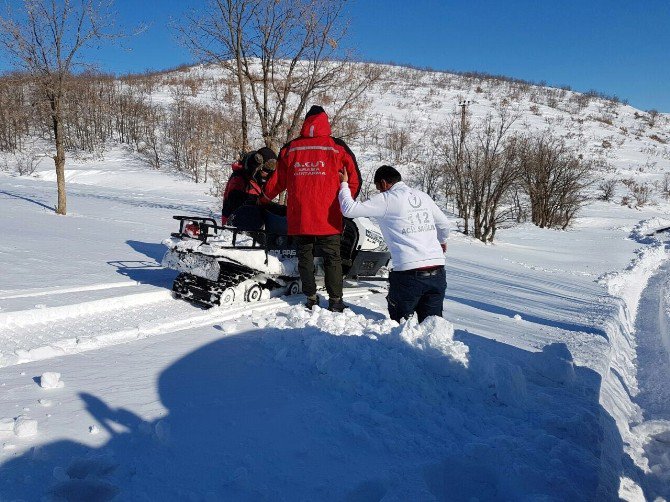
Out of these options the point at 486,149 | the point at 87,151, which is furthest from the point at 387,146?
the point at 87,151

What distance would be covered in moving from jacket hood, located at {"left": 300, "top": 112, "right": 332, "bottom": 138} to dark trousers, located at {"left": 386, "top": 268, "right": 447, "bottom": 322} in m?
1.61

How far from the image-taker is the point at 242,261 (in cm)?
464

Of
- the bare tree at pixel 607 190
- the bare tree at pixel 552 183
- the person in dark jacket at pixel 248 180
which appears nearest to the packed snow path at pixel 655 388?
the person in dark jacket at pixel 248 180

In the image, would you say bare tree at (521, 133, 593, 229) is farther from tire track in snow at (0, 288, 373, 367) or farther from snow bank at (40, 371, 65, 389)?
snow bank at (40, 371, 65, 389)

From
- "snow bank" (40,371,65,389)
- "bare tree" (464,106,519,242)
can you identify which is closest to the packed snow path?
"snow bank" (40,371,65,389)

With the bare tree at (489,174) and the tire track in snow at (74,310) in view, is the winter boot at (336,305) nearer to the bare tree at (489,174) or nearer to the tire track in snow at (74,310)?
the tire track in snow at (74,310)

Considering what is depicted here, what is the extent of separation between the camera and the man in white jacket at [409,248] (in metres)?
3.92

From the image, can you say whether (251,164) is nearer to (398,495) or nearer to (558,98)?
(398,495)

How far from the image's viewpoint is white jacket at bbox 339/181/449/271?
12.9 ft

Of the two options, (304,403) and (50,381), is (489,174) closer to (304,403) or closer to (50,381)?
(304,403)

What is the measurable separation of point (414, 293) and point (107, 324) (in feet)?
8.97

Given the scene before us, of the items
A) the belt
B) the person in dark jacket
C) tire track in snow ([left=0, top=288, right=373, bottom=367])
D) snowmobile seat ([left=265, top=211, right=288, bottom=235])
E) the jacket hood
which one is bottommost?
tire track in snow ([left=0, top=288, right=373, bottom=367])

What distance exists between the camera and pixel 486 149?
713 inches

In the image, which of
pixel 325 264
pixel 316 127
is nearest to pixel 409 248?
pixel 325 264
